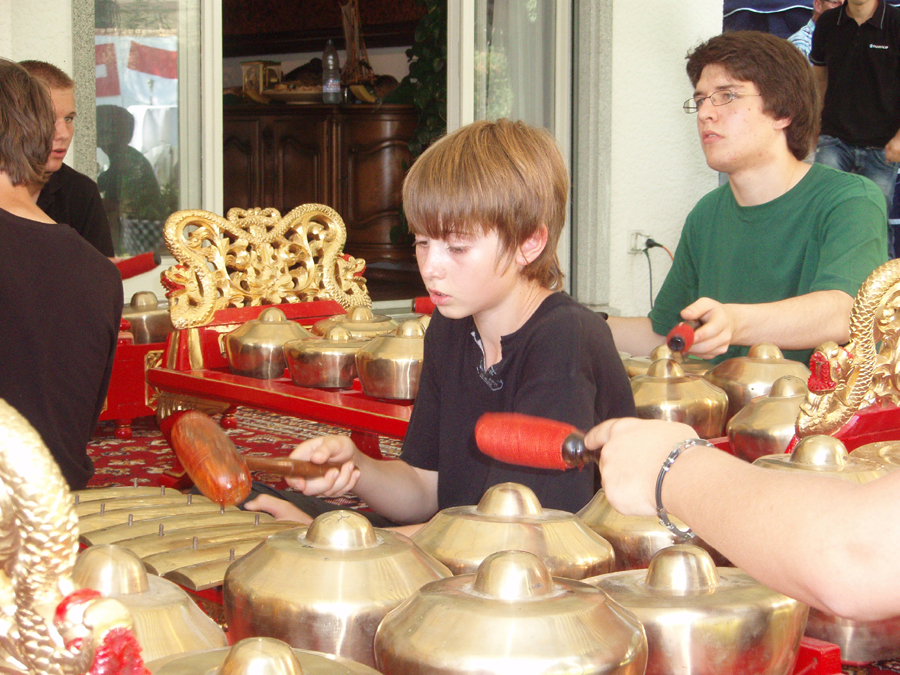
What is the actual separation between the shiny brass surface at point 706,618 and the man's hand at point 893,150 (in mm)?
4210

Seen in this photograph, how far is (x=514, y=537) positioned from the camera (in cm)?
74

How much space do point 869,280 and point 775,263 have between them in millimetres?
988

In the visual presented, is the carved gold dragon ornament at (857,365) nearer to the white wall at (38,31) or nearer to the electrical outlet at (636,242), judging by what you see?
the white wall at (38,31)

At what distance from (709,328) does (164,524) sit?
87 centimetres

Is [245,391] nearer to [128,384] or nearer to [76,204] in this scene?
[128,384]

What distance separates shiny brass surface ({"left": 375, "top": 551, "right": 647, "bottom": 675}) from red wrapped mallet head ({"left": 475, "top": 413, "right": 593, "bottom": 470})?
0.19 metres

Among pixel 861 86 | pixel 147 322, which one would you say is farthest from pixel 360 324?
pixel 861 86

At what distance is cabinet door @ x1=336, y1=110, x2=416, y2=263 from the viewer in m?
6.52

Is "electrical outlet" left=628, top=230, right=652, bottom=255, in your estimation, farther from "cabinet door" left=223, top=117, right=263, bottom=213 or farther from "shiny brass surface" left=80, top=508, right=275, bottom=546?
"shiny brass surface" left=80, top=508, right=275, bottom=546

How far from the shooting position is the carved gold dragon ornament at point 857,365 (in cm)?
107

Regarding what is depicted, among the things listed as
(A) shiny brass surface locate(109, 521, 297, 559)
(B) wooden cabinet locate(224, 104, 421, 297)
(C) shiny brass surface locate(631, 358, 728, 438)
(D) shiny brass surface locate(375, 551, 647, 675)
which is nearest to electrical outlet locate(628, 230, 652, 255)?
(B) wooden cabinet locate(224, 104, 421, 297)

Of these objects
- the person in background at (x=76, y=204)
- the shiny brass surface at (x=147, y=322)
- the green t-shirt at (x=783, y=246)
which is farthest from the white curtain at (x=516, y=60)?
the green t-shirt at (x=783, y=246)

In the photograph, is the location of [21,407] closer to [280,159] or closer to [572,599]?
[572,599]

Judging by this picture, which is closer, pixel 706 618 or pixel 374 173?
pixel 706 618
